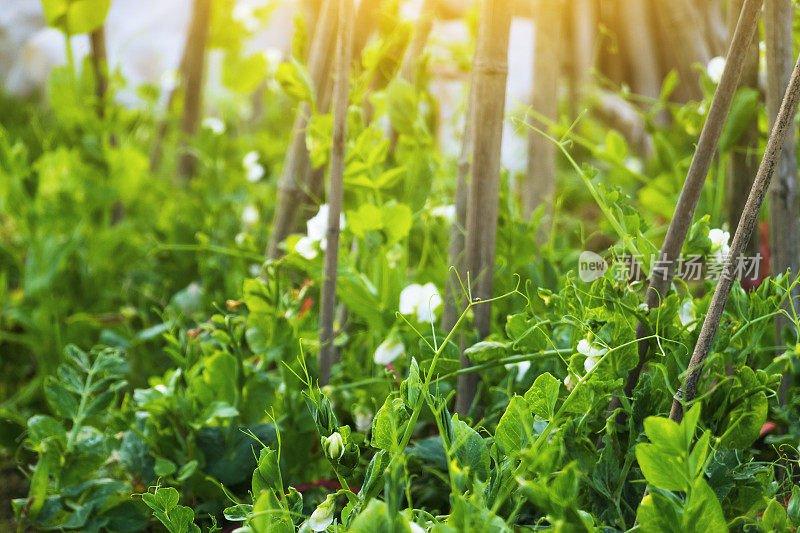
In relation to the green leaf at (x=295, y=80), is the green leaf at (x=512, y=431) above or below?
below

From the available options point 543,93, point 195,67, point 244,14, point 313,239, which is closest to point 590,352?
point 313,239

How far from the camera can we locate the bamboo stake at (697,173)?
1.63ft

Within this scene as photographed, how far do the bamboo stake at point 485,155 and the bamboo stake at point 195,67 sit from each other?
89cm

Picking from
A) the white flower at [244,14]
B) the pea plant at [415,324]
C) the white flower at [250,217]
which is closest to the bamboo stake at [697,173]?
the pea plant at [415,324]

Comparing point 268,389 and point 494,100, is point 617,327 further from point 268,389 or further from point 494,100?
point 268,389

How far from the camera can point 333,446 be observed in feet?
1.54

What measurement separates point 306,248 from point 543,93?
522 millimetres

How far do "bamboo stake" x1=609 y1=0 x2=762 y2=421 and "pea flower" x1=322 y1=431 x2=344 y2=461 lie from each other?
212mm

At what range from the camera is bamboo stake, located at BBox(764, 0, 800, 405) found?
595 millimetres

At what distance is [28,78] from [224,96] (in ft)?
4.53

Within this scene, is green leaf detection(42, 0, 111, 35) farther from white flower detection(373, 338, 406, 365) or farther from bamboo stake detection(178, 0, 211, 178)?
white flower detection(373, 338, 406, 365)

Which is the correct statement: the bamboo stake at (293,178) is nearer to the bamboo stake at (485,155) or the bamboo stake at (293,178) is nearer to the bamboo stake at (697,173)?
the bamboo stake at (485,155)

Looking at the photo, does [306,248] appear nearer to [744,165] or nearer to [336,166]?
[336,166]

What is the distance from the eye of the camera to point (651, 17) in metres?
2.36
